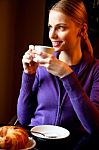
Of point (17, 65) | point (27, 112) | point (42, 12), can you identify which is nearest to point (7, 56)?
point (17, 65)

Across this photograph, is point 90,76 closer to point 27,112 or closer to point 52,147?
point 27,112

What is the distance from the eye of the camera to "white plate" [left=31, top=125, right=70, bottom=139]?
1.32m

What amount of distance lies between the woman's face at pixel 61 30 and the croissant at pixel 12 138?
501 millimetres

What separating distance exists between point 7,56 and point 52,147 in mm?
1794

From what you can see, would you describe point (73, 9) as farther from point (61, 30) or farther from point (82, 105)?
point (82, 105)

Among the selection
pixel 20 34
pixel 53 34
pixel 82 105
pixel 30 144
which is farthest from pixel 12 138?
pixel 20 34

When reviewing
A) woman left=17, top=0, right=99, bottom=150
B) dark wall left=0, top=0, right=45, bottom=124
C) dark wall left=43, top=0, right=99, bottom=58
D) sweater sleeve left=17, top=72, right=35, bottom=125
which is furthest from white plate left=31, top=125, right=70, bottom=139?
dark wall left=43, top=0, right=99, bottom=58

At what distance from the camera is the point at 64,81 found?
144 centimetres

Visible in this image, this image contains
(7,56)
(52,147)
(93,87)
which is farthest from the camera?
(7,56)

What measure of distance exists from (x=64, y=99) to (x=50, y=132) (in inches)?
8.4

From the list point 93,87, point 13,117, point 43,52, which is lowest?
point 13,117

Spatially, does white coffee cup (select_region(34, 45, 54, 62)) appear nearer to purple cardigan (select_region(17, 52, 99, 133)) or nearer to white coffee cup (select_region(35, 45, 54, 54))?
white coffee cup (select_region(35, 45, 54, 54))

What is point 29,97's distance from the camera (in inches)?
64.0

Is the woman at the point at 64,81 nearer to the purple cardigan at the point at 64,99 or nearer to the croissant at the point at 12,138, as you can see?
the purple cardigan at the point at 64,99
